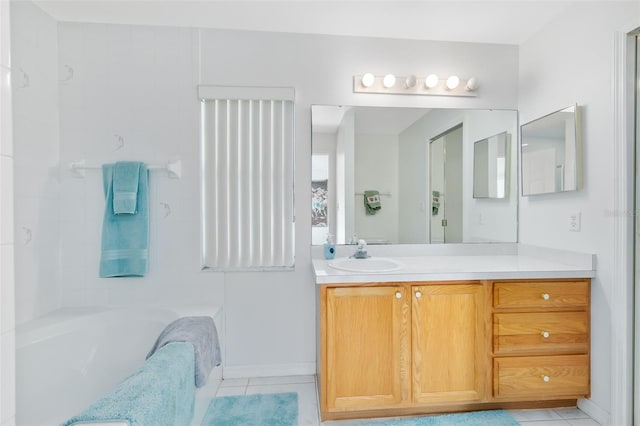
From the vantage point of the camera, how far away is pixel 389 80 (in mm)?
2148

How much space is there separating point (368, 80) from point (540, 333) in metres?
1.87

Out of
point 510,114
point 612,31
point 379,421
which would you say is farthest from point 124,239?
point 612,31

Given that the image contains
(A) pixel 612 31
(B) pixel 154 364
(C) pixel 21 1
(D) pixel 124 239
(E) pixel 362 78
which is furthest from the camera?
(E) pixel 362 78

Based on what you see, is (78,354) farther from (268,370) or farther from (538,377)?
(538,377)

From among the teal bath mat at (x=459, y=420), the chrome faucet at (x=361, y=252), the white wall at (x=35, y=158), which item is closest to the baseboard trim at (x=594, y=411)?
the teal bath mat at (x=459, y=420)

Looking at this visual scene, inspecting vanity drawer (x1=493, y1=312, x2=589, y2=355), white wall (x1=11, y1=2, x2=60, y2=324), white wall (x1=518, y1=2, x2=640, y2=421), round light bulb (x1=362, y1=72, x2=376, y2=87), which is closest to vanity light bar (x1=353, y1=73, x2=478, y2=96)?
round light bulb (x1=362, y1=72, x2=376, y2=87)

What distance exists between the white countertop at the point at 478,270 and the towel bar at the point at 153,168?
1.12 meters

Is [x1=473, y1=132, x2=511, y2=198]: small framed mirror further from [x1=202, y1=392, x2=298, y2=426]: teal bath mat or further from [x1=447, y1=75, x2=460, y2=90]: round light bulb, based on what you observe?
[x1=202, y1=392, x2=298, y2=426]: teal bath mat

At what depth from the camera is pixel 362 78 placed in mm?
2164

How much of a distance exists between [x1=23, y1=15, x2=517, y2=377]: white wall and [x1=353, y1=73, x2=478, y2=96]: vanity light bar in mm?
52

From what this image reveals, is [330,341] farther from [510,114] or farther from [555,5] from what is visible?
[555,5]

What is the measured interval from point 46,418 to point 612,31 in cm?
360

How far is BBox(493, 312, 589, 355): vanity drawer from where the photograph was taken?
1695 mm

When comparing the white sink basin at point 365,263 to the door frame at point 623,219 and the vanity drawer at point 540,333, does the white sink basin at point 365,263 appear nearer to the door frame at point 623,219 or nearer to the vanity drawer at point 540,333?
the vanity drawer at point 540,333
